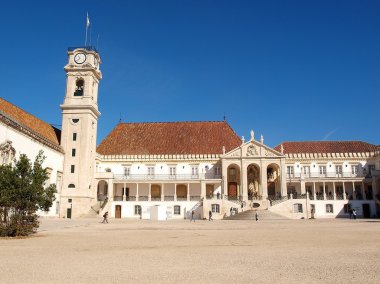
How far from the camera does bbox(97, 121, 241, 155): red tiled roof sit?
54.6 metres

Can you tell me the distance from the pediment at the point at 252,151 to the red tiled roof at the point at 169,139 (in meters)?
3.67

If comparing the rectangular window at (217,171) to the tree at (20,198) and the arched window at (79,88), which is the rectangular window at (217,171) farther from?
the tree at (20,198)

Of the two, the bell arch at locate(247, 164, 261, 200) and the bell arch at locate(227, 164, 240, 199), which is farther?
the bell arch at locate(227, 164, 240, 199)

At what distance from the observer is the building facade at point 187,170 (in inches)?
1802

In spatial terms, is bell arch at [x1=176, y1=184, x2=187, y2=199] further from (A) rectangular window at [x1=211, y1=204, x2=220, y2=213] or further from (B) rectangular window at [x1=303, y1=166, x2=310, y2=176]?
(B) rectangular window at [x1=303, y1=166, x2=310, y2=176]

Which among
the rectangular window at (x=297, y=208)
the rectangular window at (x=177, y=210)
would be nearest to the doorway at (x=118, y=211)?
the rectangular window at (x=177, y=210)

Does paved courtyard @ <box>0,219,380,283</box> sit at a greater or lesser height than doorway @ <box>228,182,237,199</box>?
lesser

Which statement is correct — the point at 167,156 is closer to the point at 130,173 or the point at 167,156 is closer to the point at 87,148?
the point at 130,173

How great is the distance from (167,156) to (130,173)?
18.7ft

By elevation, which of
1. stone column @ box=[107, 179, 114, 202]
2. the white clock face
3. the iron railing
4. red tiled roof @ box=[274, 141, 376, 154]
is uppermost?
the white clock face

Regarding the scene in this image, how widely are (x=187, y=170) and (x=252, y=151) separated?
372 inches

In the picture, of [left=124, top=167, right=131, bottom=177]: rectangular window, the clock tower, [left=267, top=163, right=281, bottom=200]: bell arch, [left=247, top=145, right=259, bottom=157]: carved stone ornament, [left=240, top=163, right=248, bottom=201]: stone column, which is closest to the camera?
the clock tower

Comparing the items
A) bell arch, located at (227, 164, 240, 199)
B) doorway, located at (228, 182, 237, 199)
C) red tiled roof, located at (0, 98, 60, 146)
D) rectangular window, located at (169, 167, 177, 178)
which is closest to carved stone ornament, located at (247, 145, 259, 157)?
bell arch, located at (227, 164, 240, 199)

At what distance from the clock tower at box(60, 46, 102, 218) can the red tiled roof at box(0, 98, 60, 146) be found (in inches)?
72.2
